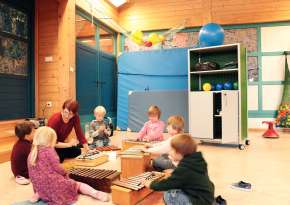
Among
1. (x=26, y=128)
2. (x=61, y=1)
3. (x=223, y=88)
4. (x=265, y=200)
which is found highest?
(x=61, y=1)

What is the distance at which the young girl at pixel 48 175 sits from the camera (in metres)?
2.38

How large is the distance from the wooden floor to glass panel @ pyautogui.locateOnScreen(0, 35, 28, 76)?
1.77 metres

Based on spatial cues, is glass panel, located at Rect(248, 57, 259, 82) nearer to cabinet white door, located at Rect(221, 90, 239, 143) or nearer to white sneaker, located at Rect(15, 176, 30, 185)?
cabinet white door, located at Rect(221, 90, 239, 143)

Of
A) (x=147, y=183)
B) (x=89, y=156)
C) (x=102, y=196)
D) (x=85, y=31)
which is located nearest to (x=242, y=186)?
(x=147, y=183)

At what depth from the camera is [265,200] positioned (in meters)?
2.50

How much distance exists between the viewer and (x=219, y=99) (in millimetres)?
5664

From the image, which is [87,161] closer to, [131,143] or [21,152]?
[131,143]

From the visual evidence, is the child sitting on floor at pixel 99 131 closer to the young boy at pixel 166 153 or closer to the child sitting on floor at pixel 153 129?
the child sitting on floor at pixel 153 129

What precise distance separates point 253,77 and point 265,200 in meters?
5.79

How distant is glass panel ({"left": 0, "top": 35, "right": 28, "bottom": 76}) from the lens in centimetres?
475

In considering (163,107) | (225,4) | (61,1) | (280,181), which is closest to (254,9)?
(225,4)

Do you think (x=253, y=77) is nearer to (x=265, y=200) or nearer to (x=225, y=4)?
(x=225, y=4)

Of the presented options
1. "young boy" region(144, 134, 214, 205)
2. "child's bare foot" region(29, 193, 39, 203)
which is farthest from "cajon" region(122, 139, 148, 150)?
"young boy" region(144, 134, 214, 205)

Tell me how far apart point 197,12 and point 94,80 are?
3555 millimetres
